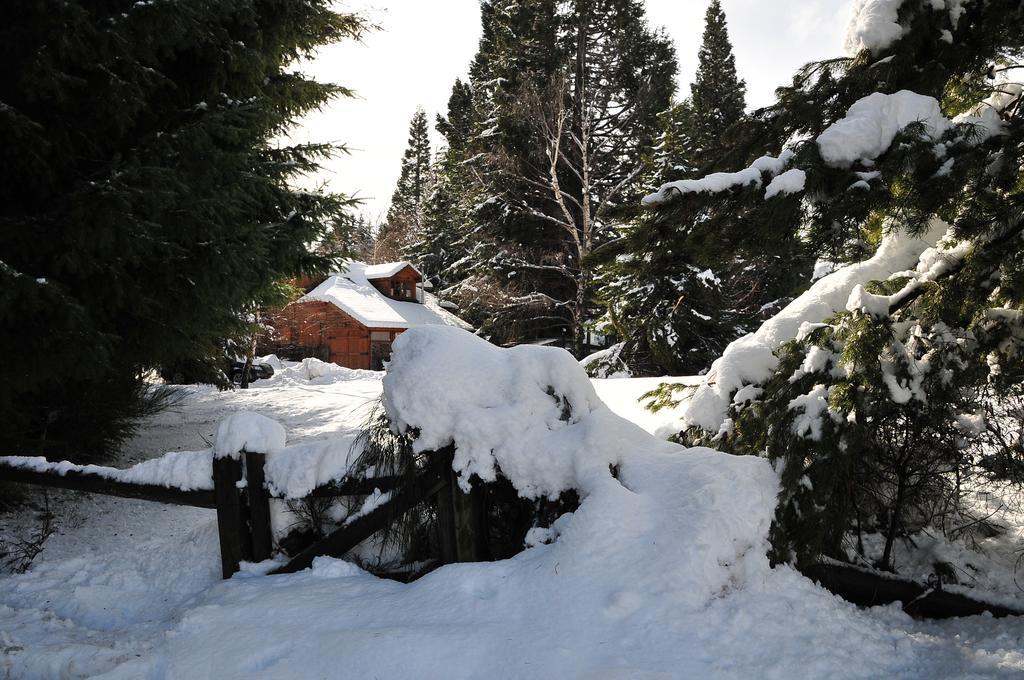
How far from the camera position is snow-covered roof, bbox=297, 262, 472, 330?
1202 inches

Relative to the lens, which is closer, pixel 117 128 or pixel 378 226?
pixel 117 128

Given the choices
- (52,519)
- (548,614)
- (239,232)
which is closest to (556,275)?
(239,232)

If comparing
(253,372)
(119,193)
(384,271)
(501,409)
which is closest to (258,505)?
(501,409)

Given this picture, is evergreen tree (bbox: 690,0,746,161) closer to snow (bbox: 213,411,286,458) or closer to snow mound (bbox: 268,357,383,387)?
snow mound (bbox: 268,357,383,387)

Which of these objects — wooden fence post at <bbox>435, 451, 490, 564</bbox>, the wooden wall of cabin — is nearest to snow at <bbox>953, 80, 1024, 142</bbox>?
wooden fence post at <bbox>435, 451, 490, 564</bbox>

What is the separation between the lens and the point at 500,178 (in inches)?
836

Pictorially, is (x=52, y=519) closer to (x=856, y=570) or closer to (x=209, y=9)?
(x=209, y=9)

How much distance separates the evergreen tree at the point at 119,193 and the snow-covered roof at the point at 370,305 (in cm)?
2212

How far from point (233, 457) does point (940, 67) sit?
17.0ft

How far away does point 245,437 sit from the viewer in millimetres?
3703

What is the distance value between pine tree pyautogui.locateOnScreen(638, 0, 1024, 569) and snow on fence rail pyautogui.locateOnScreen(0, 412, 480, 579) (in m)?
1.86

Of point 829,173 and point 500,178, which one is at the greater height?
point 500,178

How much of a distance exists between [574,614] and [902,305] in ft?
9.19

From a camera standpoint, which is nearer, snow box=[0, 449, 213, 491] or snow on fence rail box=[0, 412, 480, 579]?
snow on fence rail box=[0, 412, 480, 579]
